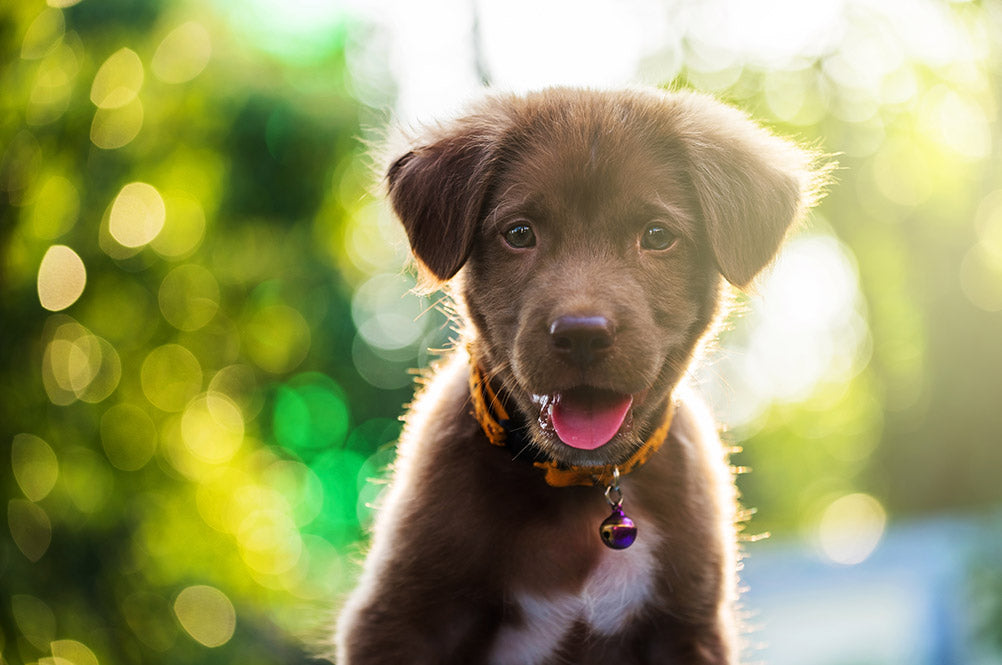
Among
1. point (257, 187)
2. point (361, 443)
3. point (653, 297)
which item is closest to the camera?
point (653, 297)

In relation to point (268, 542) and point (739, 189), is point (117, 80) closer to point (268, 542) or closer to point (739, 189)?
point (268, 542)

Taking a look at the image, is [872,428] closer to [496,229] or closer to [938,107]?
[938,107]

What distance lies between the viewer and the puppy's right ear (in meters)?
3.19

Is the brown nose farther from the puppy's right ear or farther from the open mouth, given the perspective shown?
the puppy's right ear

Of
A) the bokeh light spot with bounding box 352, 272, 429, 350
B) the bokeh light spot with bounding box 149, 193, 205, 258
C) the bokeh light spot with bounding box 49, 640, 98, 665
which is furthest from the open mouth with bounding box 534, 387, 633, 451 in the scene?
the bokeh light spot with bounding box 352, 272, 429, 350

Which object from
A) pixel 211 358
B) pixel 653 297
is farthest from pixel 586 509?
pixel 211 358

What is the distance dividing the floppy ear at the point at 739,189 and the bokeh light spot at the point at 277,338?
27.6ft

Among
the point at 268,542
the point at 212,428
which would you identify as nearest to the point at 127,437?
the point at 212,428

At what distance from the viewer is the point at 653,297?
10.0 feet

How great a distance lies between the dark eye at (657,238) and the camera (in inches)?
123

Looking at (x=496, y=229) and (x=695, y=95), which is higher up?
(x=695, y=95)

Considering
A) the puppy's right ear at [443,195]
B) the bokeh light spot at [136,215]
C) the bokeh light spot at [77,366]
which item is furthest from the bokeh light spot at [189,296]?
the puppy's right ear at [443,195]

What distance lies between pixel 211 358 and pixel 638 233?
26.1ft

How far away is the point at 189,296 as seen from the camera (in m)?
9.60
